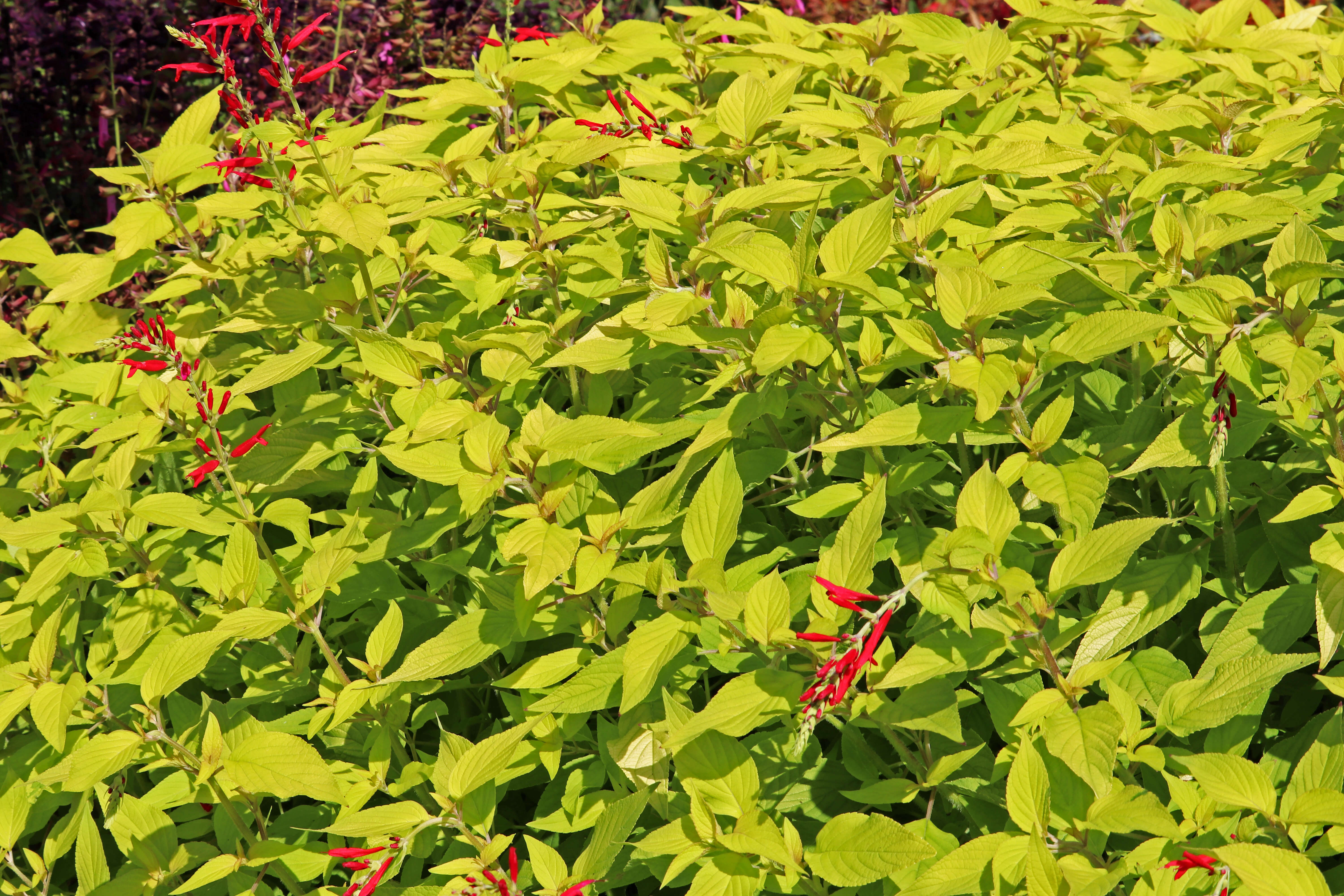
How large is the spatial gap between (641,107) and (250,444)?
1.25 m

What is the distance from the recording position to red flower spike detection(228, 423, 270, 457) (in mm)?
2092

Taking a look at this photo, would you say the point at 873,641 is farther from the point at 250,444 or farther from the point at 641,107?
the point at 641,107

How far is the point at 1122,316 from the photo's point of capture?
1.59m

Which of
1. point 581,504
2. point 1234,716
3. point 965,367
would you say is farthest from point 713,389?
point 1234,716

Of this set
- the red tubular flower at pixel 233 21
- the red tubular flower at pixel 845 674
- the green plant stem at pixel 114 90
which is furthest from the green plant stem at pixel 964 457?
the green plant stem at pixel 114 90

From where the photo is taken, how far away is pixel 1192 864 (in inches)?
51.4

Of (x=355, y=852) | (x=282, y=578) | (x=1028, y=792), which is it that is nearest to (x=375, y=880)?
(x=355, y=852)

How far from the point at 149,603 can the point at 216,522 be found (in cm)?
23

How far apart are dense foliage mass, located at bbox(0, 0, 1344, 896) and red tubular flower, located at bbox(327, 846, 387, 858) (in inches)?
0.7

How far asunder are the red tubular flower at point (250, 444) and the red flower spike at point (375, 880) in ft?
2.79

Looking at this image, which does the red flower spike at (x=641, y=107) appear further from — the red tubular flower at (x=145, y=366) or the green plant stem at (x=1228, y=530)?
the green plant stem at (x=1228, y=530)

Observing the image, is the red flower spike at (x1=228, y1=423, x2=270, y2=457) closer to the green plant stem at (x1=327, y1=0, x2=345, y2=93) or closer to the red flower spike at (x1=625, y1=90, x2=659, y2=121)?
the red flower spike at (x1=625, y1=90, x2=659, y2=121)

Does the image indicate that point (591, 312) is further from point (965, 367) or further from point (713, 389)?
point (965, 367)

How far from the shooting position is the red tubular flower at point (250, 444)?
2092mm
